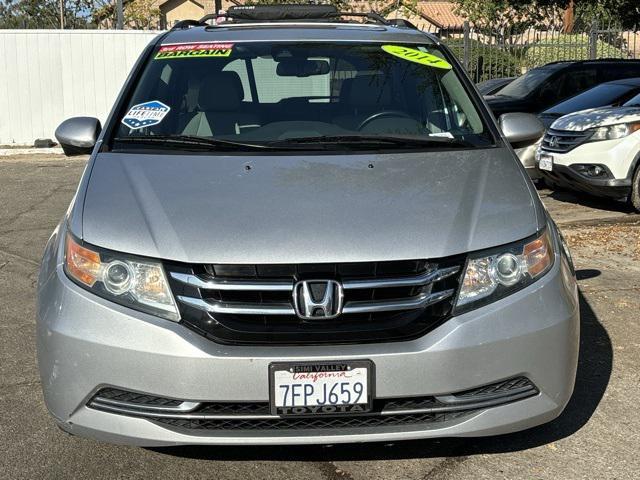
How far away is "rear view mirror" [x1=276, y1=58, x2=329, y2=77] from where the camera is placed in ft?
14.6

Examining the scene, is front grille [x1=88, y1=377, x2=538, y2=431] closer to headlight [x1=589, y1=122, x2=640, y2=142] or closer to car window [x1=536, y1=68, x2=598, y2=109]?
headlight [x1=589, y1=122, x2=640, y2=142]

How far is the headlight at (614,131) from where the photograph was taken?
891 centimetres

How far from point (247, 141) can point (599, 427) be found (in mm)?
2027

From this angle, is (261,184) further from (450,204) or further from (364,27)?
(364,27)

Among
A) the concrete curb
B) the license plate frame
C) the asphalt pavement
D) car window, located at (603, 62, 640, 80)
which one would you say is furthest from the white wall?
the asphalt pavement

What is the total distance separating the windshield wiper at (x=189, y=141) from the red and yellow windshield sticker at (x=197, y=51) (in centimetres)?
68

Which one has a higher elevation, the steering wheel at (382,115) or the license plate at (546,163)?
the steering wheel at (382,115)

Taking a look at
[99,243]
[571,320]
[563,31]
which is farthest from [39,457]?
[563,31]

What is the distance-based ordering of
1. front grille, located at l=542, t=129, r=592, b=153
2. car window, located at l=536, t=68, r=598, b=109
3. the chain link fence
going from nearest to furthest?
front grille, located at l=542, t=129, r=592, b=153 → car window, located at l=536, t=68, r=598, b=109 → the chain link fence

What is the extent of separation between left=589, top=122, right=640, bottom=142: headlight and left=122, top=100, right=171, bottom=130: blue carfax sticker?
20.0 feet

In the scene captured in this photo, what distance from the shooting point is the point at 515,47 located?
19359 mm

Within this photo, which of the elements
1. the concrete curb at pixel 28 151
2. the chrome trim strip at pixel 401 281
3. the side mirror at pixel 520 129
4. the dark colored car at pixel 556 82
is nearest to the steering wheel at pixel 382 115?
the side mirror at pixel 520 129

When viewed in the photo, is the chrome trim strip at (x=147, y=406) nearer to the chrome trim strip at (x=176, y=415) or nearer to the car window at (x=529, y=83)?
the chrome trim strip at (x=176, y=415)

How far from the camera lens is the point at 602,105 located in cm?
1024
